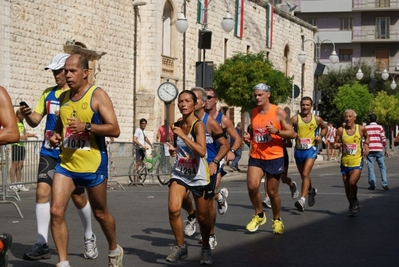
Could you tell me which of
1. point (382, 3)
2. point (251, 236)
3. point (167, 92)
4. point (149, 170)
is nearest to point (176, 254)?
point (251, 236)

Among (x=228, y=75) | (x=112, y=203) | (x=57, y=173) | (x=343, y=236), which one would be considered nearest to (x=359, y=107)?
(x=228, y=75)

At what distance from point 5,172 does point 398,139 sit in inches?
255

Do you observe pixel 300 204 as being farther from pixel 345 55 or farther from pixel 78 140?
pixel 345 55

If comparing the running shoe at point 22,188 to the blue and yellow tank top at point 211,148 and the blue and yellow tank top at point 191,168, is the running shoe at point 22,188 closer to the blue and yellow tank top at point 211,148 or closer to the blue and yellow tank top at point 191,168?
the blue and yellow tank top at point 211,148

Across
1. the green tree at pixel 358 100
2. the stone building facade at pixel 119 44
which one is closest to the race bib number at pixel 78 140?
the stone building facade at pixel 119 44

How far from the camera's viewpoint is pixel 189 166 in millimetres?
9109

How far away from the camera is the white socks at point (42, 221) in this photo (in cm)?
919

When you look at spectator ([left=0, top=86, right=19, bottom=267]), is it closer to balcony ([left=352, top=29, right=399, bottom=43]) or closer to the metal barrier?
the metal barrier

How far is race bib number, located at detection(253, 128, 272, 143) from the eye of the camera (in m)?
11.8

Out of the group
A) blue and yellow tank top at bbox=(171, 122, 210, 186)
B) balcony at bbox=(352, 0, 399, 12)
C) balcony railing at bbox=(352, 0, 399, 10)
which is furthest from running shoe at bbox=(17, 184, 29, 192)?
balcony railing at bbox=(352, 0, 399, 10)

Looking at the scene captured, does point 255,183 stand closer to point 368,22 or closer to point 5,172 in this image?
point 5,172

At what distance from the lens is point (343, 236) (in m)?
11.5

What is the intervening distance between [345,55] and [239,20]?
38473 mm

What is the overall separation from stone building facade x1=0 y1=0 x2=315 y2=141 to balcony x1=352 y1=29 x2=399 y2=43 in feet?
112
